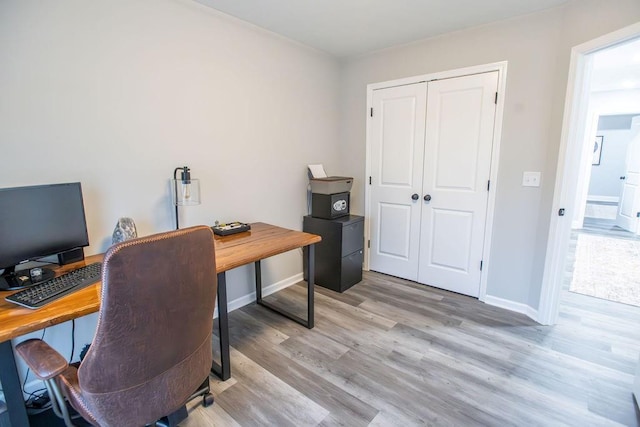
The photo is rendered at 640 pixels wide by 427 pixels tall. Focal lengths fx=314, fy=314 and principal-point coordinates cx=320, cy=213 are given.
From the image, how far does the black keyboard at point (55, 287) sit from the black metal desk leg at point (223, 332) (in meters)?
0.60

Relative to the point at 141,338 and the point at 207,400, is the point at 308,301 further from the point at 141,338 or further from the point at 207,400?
the point at 141,338

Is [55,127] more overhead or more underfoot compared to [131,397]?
more overhead

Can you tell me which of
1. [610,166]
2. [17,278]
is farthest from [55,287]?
[610,166]

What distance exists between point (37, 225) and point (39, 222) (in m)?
0.02

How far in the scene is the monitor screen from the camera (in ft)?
4.72

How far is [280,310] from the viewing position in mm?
2746

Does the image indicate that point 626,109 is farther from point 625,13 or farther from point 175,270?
point 175,270

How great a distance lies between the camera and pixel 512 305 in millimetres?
2771

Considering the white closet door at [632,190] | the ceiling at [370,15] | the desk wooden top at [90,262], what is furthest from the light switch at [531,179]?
the white closet door at [632,190]

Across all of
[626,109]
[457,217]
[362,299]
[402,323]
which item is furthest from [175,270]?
[626,109]

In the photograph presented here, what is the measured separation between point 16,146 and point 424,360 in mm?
2673

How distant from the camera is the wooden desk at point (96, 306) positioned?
114 centimetres

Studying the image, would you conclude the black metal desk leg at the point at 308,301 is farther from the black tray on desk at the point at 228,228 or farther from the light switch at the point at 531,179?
the light switch at the point at 531,179

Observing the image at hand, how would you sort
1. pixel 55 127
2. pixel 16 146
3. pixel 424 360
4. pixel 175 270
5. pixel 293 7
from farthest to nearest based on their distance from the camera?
pixel 293 7 < pixel 424 360 < pixel 55 127 < pixel 16 146 < pixel 175 270
